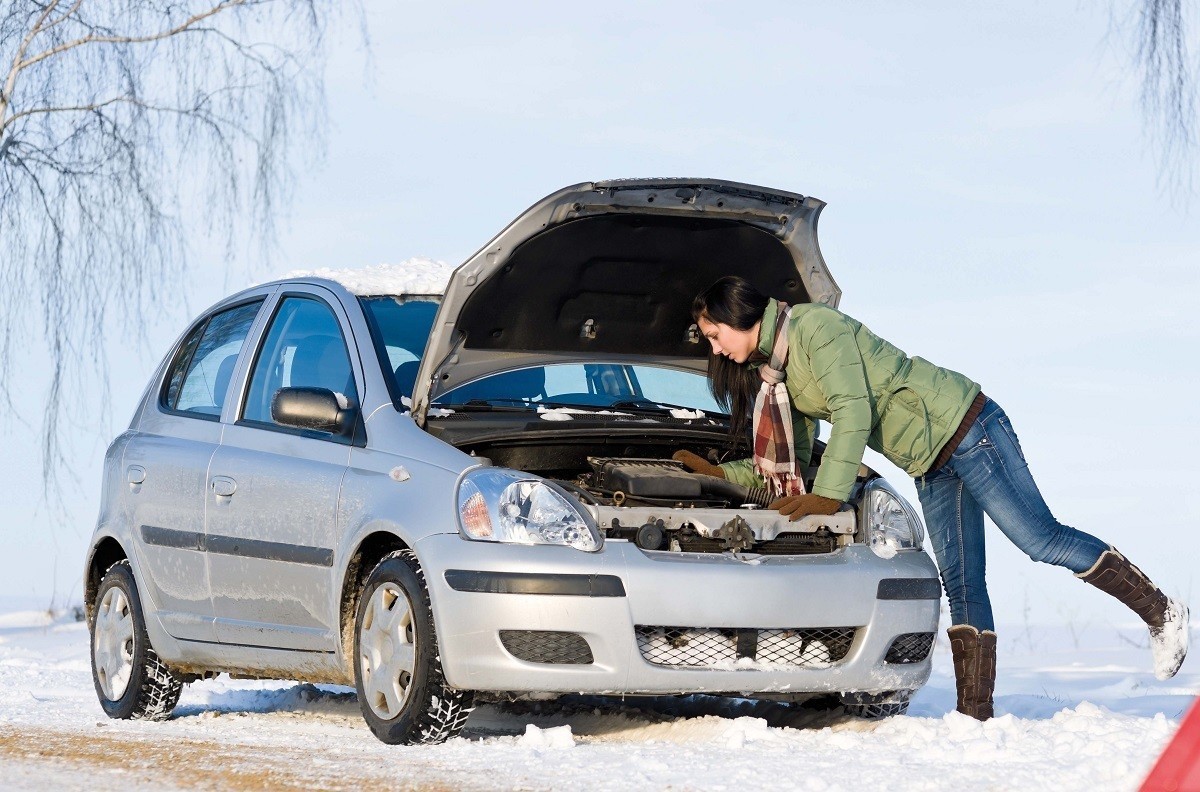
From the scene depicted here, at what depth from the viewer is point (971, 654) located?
6.47 m

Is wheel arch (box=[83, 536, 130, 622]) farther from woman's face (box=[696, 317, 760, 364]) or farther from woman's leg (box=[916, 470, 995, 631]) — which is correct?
woman's leg (box=[916, 470, 995, 631])

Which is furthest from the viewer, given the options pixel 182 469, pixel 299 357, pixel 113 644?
pixel 113 644

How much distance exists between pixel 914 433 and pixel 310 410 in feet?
7.84

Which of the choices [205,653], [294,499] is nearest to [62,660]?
[205,653]

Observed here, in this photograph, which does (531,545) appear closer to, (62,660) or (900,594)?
(900,594)

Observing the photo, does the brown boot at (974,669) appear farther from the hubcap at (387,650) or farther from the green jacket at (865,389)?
the hubcap at (387,650)

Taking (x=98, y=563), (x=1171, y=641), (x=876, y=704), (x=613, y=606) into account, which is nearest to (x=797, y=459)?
(x=876, y=704)

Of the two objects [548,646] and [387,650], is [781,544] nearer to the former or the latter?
[548,646]

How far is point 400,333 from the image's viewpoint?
21.6 ft

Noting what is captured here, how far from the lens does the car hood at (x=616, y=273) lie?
6152mm

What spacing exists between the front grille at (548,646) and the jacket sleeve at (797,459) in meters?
1.13

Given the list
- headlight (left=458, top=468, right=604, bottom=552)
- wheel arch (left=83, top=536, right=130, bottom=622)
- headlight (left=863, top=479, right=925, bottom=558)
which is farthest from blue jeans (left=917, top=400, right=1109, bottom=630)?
wheel arch (left=83, top=536, right=130, bottom=622)

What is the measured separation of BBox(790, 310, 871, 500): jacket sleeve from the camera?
19.5 feet

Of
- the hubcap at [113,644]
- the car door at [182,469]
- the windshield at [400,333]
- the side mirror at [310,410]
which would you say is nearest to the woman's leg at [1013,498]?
the windshield at [400,333]
